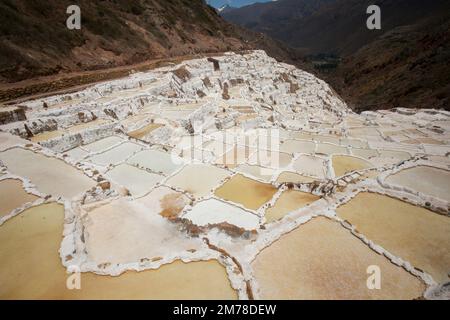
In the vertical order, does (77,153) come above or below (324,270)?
above

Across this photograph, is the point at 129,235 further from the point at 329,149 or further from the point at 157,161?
the point at 329,149

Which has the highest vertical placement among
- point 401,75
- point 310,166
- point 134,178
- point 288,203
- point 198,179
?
point 401,75

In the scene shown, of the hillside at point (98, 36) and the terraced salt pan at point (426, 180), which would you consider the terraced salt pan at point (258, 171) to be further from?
the hillside at point (98, 36)

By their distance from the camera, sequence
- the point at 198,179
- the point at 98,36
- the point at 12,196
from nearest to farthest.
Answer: the point at 12,196
the point at 198,179
the point at 98,36

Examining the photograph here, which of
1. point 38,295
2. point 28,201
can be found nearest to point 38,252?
point 38,295

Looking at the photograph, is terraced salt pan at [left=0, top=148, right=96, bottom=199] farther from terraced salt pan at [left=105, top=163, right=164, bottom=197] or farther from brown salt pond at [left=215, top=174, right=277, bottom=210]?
brown salt pond at [left=215, top=174, right=277, bottom=210]

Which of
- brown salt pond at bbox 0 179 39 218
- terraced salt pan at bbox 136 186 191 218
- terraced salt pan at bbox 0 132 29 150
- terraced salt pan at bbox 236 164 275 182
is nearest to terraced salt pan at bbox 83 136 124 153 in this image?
terraced salt pan at bbox 0 132 29 150

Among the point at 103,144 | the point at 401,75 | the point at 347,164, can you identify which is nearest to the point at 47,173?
the point at 103,144
